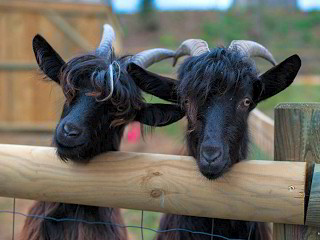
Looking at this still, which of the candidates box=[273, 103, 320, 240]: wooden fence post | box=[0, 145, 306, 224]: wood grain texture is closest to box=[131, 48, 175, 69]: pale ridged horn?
box=[0, 145, 306, 224]: wood grain texture

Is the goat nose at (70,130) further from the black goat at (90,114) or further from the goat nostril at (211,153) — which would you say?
the goat nostril at (211,153)

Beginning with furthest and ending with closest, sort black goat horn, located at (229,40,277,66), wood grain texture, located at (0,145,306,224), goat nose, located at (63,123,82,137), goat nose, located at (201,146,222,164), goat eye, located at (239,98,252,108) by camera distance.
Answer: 1. black goat horn, located at (229,40,277,66)
2. goat eye, located at (239,98,252,108)
3. goat nose, located at (63,123,82,137)
4. goat nose, located at (201,146,222,164)
5. wood grain texture, located at (0,145,306,224)

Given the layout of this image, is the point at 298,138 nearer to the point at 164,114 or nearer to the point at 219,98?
the point at 219,98

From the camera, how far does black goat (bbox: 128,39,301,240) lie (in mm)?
3131

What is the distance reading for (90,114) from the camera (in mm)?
3447

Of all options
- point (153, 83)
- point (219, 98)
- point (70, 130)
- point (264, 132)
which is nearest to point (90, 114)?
point (70, 130)

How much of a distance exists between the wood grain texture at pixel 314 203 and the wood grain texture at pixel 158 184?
4cm

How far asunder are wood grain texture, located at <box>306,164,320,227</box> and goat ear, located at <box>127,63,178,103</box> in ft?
4.61

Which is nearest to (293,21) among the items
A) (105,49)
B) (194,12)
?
(194,12)

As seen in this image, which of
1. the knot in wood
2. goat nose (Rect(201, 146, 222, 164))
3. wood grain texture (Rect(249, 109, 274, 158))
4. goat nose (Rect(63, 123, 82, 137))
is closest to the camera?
the knot in wood

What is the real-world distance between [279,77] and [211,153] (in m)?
0.79

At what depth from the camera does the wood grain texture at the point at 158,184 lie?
2592mm

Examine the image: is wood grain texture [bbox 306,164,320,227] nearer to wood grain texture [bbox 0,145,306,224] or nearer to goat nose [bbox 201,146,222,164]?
wood grain texture [bbox 0,145,306,224]

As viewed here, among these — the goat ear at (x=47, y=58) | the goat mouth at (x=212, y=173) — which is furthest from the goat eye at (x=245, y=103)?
the goat ear at (x=47, y=58)
